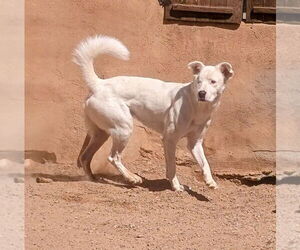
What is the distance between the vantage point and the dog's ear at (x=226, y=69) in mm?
8773

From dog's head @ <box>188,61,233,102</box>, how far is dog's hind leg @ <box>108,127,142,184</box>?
0.78 meters

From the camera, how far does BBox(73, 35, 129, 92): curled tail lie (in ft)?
29.7

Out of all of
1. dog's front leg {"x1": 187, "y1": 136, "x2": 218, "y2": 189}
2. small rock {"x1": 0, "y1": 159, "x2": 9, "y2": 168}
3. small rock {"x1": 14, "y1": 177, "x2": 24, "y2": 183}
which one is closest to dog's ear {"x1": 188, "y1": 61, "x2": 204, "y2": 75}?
dog's front leg {"x1": 187, "y1": 136, "x2": 218, "y2": 189}

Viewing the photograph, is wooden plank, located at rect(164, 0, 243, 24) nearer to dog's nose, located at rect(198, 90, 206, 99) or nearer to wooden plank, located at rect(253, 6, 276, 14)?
wooden plank, located at rect(253, 6, 276, 14)

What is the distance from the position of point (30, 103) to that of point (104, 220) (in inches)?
97.9

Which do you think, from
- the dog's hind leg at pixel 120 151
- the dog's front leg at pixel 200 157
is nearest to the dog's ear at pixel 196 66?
the dog's front leg at pixel 200 157

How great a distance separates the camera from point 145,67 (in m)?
9.84

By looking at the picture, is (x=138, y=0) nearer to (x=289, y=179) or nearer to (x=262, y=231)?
(x=289, y=179)

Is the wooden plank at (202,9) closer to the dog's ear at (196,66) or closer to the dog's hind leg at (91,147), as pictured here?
the dog's ear at (196,66)

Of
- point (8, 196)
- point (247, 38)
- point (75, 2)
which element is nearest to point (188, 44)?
point (247, 38)

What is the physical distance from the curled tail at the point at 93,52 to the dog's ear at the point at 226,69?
3.01 ft

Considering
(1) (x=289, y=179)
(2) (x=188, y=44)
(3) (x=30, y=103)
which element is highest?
(2) (x=188, y=44)

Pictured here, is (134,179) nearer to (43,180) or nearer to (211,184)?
(211,184)

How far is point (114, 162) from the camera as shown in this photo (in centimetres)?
904
